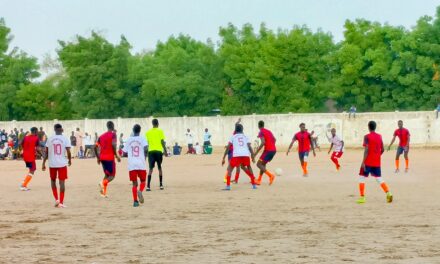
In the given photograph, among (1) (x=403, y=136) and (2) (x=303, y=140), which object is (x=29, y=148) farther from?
(1) (x=403, y=136)

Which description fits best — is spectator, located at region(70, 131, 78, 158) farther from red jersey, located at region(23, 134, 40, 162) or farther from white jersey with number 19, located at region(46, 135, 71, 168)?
white jersey with number 19, located at region(46, 135, 71, 168)

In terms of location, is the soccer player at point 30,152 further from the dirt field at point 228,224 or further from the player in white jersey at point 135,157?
the player in white jersey at point 135,157

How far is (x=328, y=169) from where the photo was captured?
3462 cm

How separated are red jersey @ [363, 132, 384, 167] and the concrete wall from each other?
128 feet

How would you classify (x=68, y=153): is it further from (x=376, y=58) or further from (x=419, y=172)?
(x=376, y=58)

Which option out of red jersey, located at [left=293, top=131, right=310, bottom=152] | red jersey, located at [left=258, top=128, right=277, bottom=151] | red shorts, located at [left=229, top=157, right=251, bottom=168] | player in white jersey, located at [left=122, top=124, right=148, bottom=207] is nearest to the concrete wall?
red jersey, located at [left=293, top=131, right=310, bottom=152]

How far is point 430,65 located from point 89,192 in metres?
45.5

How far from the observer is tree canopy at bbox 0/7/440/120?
68438mm

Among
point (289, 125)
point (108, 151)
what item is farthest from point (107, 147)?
point (289, 125)

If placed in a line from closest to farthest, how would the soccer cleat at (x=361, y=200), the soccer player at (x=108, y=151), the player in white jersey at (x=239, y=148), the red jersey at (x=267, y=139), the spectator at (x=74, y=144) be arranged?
the soccer cleat at (x=361, y=200) < the soccer player at (x=108, y=151) < the player in white jersey at (x=239, y=148) < the red jersey at (x=267, y=139) < the spectator at (x=74, y=144)

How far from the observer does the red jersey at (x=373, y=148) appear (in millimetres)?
19781

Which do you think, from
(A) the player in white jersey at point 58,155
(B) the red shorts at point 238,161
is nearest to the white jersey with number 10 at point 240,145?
(B) the red shorts at point 238,161

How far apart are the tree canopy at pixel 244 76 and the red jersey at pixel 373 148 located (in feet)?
156

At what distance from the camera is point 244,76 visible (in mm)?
75125
